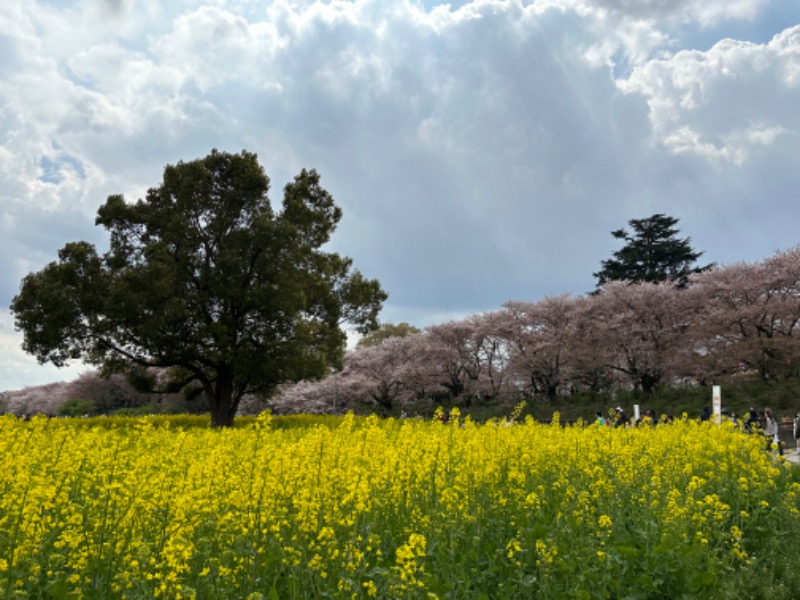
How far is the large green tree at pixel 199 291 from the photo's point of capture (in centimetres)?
2409

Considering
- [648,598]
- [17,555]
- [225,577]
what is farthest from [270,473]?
[648,598]

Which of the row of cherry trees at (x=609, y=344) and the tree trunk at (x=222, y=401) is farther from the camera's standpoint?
the row of cherry trees at (x=609, y=344)

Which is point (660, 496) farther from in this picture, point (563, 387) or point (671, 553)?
point (563, 387)

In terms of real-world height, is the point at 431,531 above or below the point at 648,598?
above

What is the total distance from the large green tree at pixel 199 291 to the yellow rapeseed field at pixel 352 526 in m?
15.3

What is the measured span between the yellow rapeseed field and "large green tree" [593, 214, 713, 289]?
43.5 metres

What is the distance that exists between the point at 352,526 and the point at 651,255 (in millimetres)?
49899

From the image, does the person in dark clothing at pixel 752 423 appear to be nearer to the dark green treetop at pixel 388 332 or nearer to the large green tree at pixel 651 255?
the large green tree at pixel 651 255

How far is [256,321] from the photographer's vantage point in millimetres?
25734

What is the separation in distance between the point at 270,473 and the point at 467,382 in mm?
46212

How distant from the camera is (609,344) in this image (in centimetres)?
4078

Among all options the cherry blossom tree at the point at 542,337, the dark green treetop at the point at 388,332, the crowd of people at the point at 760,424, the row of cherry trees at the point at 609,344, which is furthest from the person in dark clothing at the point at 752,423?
the dark green treetop at the point at 388,332

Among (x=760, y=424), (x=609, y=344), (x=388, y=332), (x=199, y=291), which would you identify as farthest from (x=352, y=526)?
(x=388, y=332)

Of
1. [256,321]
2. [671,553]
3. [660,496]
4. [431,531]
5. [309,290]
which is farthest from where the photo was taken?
[309,290]
